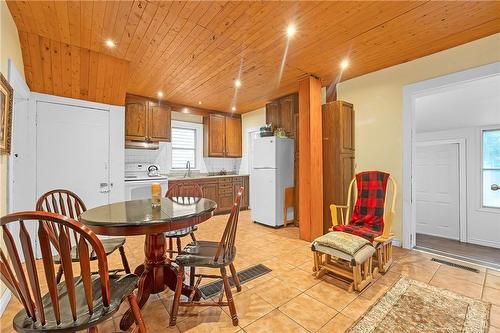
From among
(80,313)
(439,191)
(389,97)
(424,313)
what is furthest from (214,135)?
(439,191)

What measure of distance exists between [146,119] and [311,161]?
3.36m

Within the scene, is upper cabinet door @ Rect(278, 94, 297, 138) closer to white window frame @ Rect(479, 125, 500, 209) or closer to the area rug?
the area rug

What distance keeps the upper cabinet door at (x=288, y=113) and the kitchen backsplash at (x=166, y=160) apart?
209cm

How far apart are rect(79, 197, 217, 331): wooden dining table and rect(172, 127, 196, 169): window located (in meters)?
3.42

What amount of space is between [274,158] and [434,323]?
2879 millimetres

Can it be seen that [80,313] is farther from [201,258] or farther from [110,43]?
[110,43]

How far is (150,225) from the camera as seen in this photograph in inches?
57.0

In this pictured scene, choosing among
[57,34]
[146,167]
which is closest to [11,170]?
[57,34]

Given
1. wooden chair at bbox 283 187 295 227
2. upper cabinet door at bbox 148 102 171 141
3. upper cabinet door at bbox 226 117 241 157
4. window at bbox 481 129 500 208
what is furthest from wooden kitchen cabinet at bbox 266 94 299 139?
window at bbox 481 129 500 208

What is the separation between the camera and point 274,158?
400 centimetres

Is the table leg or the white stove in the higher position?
the white stove

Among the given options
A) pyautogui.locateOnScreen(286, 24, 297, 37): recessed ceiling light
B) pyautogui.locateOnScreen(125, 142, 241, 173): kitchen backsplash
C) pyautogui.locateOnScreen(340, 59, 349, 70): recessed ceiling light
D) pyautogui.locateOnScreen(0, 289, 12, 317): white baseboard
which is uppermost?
pyautogui.locateOnScreen(340, 59, 349, 70): recessed ceiling light

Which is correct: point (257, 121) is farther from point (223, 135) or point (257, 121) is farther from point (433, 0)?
point (433, 0)

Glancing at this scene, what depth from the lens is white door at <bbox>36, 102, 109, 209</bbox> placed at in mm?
2820
